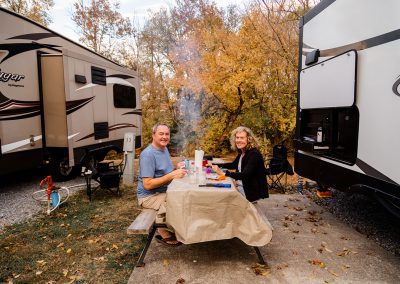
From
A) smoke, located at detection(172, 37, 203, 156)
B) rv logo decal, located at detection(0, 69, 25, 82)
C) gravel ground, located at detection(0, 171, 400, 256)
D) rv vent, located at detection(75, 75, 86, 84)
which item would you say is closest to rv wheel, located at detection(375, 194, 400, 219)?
gravel ground, located at detection(0, 171, 400, 256)

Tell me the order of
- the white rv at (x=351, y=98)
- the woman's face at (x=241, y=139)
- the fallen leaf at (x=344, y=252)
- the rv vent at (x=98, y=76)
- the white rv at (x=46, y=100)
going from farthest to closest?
the rv vent at (x=98, y=76) < the white rv at (x=46, y=100) < the woman's face at (x=241, y=139) < the fallen leaf at (x=344, y=252) < the white rv at (x=351, y=98)

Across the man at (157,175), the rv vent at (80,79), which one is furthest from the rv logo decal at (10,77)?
the man at (157,175)

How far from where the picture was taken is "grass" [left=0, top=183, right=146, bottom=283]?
Result: 9.84 ft

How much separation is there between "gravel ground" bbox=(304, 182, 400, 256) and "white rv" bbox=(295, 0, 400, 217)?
382 mm

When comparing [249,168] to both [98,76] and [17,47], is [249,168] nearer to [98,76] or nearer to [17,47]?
[17,47]

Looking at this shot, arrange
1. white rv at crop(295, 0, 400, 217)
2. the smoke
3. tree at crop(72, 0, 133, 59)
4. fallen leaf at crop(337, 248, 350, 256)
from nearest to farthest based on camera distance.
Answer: white rv at crop(295, 0, 400, 217), fallen leaf at crop(337, 248, 350, 256), the smoke, tree at crop(72, 0, 133, 59)

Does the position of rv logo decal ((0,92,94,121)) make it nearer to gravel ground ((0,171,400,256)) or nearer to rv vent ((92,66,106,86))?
rv vent ((92,66,106,86))

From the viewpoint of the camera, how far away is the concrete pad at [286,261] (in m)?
2.87

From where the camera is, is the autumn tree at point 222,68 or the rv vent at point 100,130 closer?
the rv vent at point 100,130

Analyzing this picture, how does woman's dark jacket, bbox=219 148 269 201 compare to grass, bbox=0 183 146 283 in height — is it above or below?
above

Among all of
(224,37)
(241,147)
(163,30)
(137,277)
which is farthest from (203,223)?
(163,30)

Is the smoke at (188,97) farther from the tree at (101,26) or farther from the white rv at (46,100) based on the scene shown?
the white rv at (46,100)

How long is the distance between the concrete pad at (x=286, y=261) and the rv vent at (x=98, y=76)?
4666 mm

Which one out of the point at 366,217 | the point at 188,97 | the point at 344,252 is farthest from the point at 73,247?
the point at 188,97
